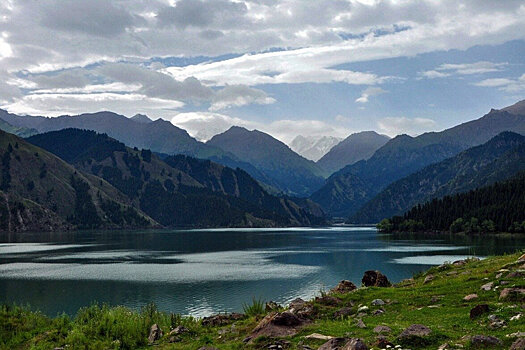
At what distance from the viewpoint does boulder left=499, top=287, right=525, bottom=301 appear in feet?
108

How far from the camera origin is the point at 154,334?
126 ft

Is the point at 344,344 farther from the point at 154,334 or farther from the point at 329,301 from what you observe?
the point at 154,334

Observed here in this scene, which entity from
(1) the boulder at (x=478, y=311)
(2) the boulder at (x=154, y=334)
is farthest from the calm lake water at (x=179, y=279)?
(1) the boulder at (x=478, y=311)

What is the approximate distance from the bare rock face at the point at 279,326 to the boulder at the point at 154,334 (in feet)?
30.8

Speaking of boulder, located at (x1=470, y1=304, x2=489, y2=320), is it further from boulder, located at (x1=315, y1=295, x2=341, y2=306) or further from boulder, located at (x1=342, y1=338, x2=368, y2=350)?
boulder, located at (x1=315, y1=295, x2=341, y2=306)

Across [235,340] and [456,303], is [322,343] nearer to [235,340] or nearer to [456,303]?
[235,340]

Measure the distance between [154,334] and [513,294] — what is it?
26574 mm

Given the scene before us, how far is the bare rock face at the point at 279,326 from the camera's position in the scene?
31531 millimetres

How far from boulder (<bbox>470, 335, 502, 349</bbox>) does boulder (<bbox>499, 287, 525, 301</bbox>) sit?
9720 mm

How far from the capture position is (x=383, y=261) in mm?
146000

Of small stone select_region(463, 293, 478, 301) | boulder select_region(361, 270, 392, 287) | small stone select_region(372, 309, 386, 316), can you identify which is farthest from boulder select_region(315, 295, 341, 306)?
boulder select_region(361, 270, 392, 287)

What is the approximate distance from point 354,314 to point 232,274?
88.5 meters

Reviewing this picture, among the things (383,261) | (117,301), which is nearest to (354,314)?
(117,301)

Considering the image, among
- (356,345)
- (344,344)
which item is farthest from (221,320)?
(356,345)
